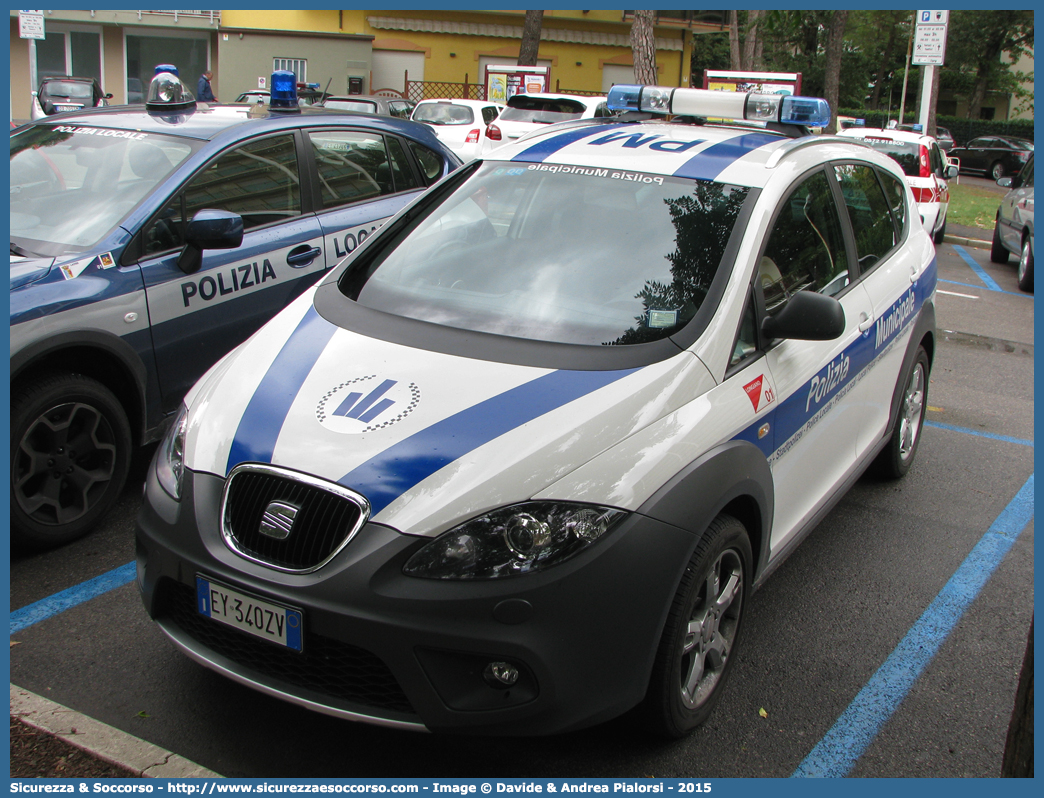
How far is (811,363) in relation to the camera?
11.1 feet

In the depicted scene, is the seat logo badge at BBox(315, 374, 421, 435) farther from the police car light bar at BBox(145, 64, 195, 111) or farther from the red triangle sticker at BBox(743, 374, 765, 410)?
the police car light bar at BBox(145, 64, 195, 111)

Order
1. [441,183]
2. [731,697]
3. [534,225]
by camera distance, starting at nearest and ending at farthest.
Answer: [731,697] < [534,225] < [441,183]

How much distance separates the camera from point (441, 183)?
3.98 meters

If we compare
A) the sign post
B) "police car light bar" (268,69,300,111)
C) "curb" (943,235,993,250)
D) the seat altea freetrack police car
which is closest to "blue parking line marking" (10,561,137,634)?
the seat altea freetrack police car

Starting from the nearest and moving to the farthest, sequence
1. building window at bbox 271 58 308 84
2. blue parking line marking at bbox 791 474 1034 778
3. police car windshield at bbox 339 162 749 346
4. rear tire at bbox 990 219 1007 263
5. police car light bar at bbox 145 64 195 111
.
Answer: blue parking line marking at bbox 791 474 1034 778, police car windshield at bbox 339 162 749 346, police car light bar at bbox 145 64 195 111, rear tire at bbox 990 219 1007 263, building window at bbox 271 58 308 84

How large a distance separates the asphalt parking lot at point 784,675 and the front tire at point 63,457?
0.15 m

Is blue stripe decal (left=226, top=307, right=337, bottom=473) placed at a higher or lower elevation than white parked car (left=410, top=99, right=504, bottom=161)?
lower

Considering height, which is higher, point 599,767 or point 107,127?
point 107,127

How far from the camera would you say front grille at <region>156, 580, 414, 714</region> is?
2400 millimetres

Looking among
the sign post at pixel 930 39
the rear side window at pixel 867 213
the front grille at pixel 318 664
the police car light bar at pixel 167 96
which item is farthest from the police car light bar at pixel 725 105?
the sign post at pixel 930 39

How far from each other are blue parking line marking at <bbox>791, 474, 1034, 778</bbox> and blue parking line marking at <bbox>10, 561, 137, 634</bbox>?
251 cm

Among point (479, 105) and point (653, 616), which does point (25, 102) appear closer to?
point (479, 105)

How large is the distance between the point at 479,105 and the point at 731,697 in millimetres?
15412

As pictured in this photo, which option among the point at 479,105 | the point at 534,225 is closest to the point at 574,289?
the point at 534,225
